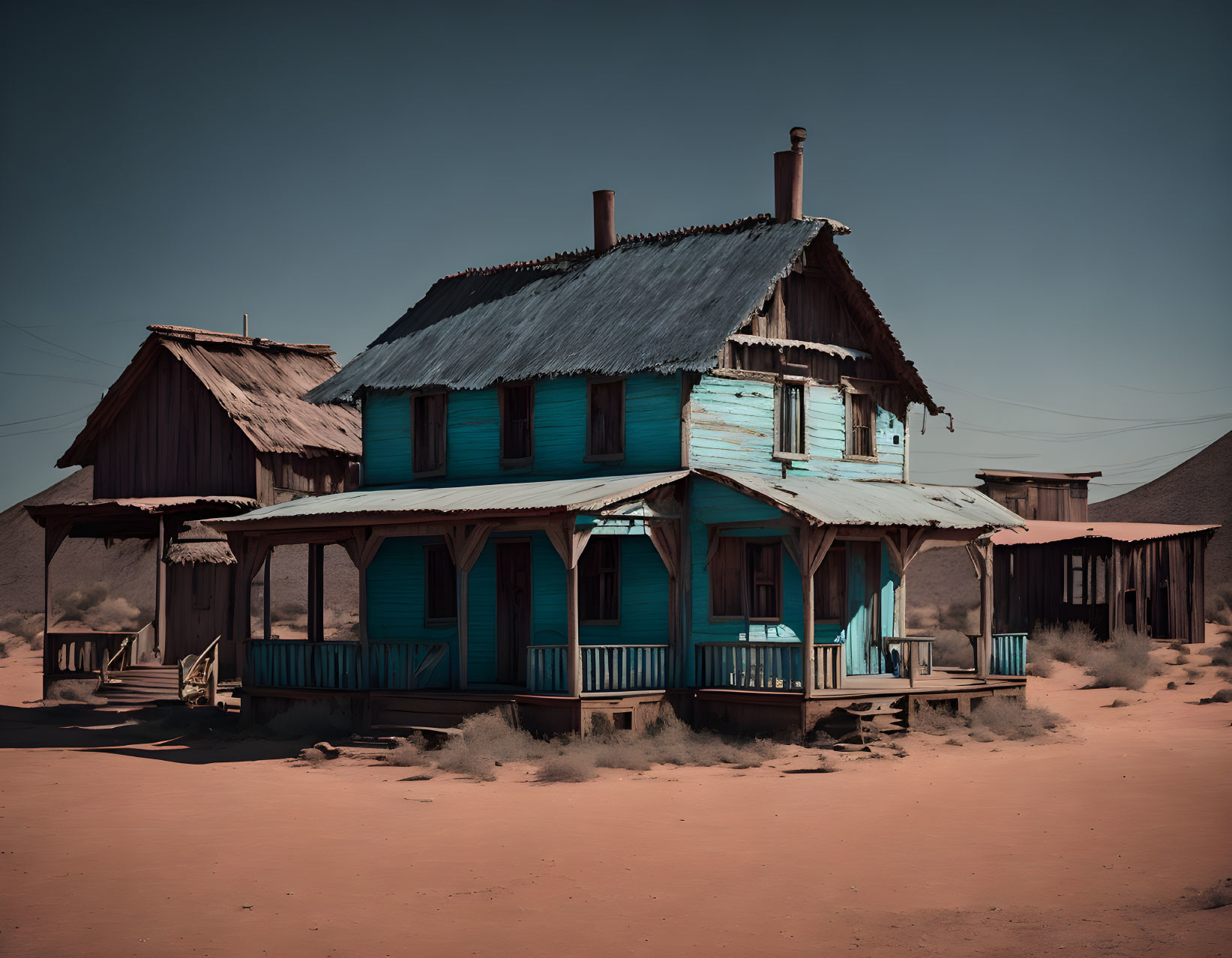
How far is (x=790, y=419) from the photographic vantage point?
22734 mm

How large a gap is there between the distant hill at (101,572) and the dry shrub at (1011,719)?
47653 mm

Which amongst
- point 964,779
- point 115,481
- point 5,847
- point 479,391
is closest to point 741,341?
point 479,391

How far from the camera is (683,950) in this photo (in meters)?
9.05

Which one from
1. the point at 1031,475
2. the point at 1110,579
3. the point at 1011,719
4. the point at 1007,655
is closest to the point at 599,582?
the point at 1011,719

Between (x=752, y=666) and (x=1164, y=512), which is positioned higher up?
(x=1164, y=512)

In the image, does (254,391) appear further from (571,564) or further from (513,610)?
(571,564)

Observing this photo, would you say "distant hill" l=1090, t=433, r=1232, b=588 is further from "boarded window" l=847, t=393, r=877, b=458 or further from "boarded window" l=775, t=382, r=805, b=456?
"boarded window" l=775, t=382, r=805, b=456

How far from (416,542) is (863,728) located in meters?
8.32

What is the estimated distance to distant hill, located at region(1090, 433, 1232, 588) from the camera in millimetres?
80500

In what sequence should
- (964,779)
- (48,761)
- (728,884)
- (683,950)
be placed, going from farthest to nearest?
(48,761) < (964,779) < (728,884) < (683,950)

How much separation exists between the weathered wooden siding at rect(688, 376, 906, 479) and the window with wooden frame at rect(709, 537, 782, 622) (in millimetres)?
1265

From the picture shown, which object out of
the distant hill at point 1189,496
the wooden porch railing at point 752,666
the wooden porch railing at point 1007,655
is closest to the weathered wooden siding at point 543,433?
the wooden porch railing at point 752,666

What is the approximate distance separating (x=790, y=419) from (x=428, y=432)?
626 centimetres

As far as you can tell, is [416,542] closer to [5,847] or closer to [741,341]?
[741,341]
